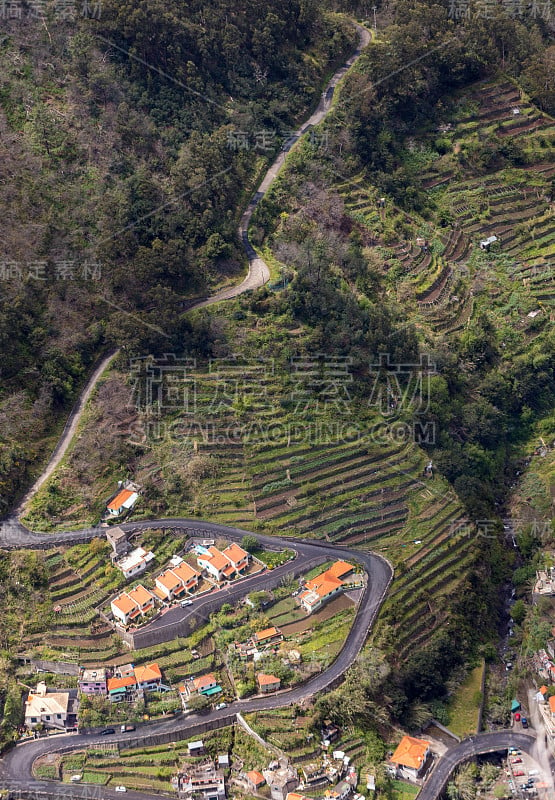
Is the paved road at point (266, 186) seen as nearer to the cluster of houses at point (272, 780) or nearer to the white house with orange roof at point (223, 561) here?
the white house with orange roof at point (223, 561)

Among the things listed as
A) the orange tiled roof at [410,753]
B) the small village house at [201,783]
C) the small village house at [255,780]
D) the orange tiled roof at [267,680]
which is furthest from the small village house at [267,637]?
the orange tiled roof at [410,753]

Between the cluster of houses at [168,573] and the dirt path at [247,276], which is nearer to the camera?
the cluster of houses at [168,573]

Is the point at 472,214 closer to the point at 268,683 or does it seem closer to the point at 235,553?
the point at 235,553

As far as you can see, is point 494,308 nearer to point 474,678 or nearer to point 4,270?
point 474,678

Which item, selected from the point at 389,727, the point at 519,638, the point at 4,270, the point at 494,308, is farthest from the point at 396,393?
Answer: the point at 4,270

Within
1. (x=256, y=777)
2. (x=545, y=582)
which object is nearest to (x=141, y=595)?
(x=256, y=777)

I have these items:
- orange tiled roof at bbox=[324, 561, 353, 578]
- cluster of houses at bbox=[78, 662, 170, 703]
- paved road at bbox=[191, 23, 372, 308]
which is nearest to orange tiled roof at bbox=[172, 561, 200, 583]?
cluster of houses at bbox=[78, 662, 170, 703]

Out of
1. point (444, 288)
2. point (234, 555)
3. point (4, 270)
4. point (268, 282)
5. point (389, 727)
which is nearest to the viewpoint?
point (389, 727)
